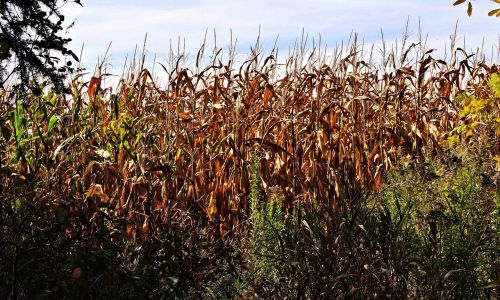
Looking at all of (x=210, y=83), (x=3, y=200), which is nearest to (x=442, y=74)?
(x=210, y=83)

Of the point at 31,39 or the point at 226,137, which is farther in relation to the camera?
the point at 226,137

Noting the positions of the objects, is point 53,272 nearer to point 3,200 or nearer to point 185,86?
point 3,200

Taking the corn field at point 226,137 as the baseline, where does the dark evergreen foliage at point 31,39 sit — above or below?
above

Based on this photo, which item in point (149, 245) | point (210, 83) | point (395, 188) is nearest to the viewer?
point (149, 245)

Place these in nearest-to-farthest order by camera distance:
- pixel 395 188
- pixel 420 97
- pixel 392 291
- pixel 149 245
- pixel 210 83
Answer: pixel 392 291
pixel 149 245
pixel 395 188
pixel 210 83
pixel 420 97

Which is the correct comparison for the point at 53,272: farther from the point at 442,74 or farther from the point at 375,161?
the point at 442,74

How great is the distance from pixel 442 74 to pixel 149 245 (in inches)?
204

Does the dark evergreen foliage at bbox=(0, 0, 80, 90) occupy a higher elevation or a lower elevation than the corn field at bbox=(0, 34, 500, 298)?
higher

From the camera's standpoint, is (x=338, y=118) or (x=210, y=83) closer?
(x=338, y=118)

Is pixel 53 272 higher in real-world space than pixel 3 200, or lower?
lower

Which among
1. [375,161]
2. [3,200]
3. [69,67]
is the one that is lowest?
[375,161]

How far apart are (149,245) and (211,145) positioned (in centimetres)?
250


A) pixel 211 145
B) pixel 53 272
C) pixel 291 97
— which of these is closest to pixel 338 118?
pixel 291 97

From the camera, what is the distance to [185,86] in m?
7.15
